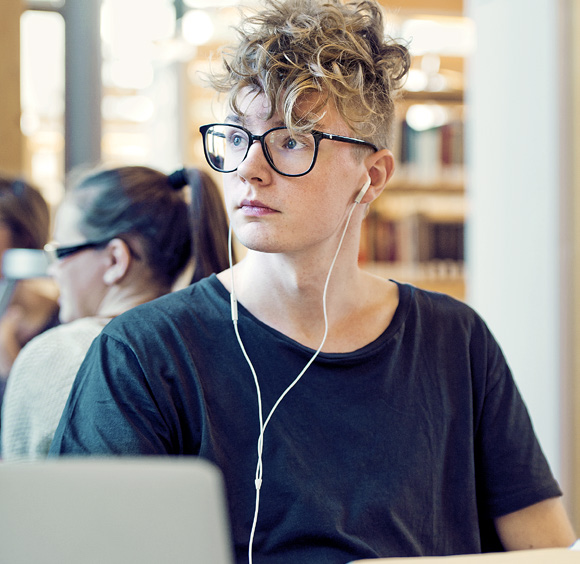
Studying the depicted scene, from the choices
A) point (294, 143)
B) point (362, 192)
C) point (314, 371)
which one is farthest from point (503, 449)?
point (294, 143)

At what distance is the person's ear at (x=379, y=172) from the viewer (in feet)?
4.06

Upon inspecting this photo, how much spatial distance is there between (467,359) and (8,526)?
0.97 metres

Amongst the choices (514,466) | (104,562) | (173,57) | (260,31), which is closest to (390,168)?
(260,31)

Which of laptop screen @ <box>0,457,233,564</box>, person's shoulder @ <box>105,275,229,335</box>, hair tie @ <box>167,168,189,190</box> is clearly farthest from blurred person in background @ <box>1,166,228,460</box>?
laptop screen @ <box>0,457,233,564</box>

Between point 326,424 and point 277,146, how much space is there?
0.41 meters

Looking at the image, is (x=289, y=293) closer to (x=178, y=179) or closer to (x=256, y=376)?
(x=256, y=376)

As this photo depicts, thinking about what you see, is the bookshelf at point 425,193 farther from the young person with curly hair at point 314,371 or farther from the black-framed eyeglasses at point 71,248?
the young person with curly hair at point 314,371

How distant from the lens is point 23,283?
2.21 meters

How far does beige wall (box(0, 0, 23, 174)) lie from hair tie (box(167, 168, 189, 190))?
98 centimetres

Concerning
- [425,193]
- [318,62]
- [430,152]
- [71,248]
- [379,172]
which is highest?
[430,152]

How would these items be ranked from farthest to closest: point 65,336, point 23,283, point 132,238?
point 23,283 → point 132,238 → point 65,336

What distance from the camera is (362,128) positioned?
46.1 inches

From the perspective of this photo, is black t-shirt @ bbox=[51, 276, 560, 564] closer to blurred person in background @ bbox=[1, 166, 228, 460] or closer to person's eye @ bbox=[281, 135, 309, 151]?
person's eye @ bbox=[281, 135, 309, 151]

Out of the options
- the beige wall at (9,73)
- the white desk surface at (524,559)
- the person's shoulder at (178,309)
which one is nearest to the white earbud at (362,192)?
the person's shoulder at (178,309)
